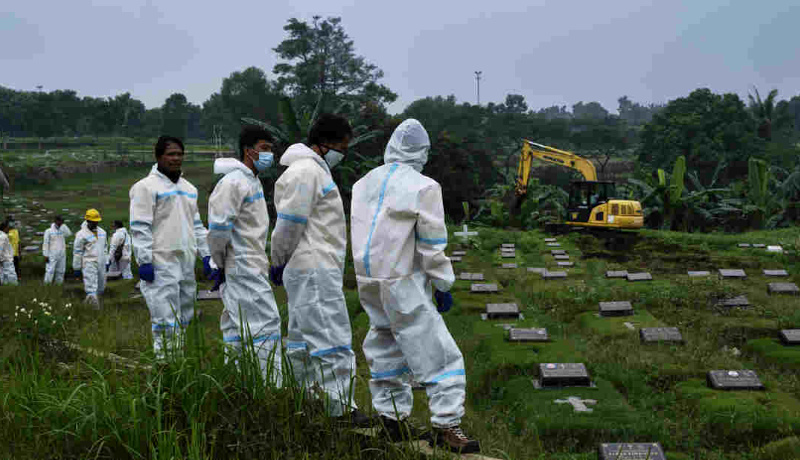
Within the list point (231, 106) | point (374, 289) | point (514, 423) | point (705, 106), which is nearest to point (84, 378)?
point (374, 289)

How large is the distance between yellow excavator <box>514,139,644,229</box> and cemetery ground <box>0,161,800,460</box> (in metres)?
6.70

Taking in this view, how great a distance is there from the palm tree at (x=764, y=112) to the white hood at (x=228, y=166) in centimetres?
4520

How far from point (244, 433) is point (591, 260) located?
12988mm

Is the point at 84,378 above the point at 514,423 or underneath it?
above

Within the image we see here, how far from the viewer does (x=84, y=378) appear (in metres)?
4.29

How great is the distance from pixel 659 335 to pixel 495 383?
2.22 meters

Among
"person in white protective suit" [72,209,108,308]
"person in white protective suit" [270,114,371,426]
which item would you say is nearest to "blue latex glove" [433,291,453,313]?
"person in white protective suit" [270,114,371,426]

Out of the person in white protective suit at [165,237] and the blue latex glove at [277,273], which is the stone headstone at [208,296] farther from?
the blue latex glove at [277,273]

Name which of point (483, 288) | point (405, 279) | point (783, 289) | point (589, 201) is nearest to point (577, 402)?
point (405, 279)

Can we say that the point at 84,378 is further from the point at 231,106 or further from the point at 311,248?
the point at 231,106

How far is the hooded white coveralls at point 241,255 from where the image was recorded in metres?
5.01

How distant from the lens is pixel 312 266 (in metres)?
4.26

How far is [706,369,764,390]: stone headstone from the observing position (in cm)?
555

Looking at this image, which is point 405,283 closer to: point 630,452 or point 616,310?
point 630,452
